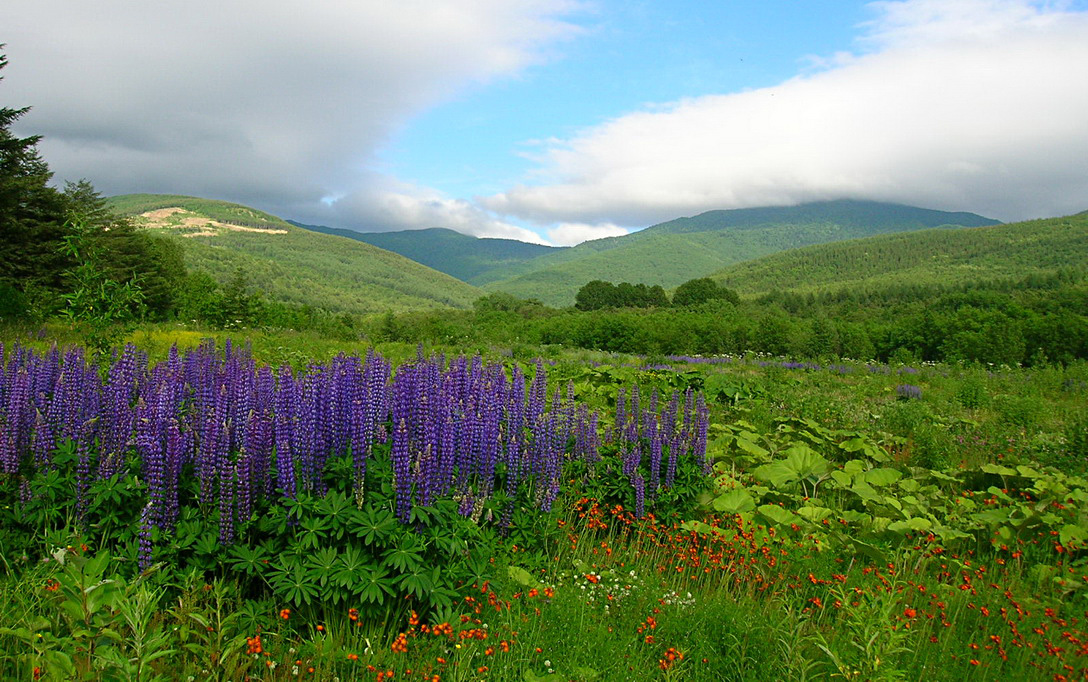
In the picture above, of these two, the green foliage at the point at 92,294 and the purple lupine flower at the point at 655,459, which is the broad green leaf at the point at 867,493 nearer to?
the purple lupine flower at the point at 655,459

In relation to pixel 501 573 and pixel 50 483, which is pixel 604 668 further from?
pixel 50 483

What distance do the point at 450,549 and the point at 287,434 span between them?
128 centimetres

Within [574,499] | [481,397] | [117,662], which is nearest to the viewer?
[117,662]

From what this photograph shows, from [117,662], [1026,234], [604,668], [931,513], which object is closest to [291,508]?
[117,662]

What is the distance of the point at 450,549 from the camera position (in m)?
3.44

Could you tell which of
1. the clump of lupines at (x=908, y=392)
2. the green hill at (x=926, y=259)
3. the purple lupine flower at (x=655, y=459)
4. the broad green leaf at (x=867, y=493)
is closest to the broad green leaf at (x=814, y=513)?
the broad green leaf at (x=867, y=493)

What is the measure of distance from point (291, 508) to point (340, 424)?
0.87 metres

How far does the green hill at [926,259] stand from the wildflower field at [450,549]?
117 metres

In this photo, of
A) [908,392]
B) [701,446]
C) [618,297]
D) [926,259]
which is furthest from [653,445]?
[926,259]

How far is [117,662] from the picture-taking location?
2209mm

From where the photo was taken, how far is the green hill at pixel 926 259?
10725cm

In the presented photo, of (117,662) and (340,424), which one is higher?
(340,424)

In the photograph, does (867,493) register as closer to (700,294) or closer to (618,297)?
(700,294)

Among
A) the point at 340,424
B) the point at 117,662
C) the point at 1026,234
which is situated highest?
the point at 1026,234
